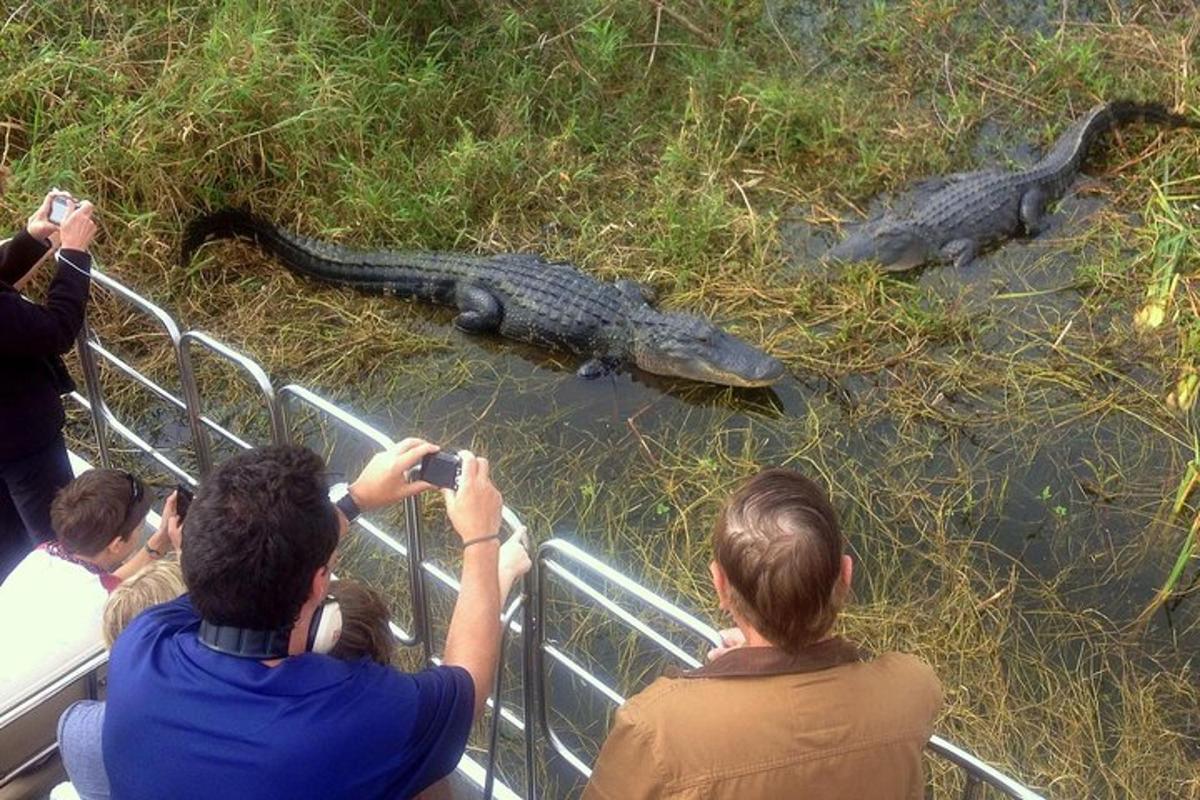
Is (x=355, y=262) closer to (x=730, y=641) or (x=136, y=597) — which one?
(x=136, y=597)

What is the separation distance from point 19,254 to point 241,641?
201 cm

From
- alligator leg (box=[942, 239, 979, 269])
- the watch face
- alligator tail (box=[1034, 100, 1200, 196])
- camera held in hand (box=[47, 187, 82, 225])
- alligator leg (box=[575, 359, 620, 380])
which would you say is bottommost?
alligator leg (box=[942, 239, 979, 269])

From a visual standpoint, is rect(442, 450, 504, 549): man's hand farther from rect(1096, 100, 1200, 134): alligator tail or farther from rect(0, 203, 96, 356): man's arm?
rect(1096, 100, 1200, 134): alligator tail

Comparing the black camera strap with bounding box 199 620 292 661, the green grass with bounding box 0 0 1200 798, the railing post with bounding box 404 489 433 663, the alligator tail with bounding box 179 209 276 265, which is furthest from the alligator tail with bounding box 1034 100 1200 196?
the black camera strap with bounding box 199 620 292 661

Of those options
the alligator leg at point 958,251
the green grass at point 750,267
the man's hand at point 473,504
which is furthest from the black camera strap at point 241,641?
the alligator leg at point 958,251

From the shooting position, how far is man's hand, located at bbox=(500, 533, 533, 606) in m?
2.20

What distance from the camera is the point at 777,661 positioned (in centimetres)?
175

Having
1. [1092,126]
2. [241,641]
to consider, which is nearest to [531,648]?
[241,641]

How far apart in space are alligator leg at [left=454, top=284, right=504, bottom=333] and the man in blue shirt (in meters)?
3.53

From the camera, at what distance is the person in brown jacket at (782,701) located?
5.62 feet

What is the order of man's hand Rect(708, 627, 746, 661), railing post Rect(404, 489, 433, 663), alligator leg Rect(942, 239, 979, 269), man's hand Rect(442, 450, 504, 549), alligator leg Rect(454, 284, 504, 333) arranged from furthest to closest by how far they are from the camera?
1. alligator leg Rect(942, 239, 979, 269)
2. alligator leg Rect(454, 284, 504, 333)
3. railing post Rect(404, 489, 433, 663)
4. man's hand Rect(442, 450, 504, 549)
5. man's hand Rect(708, 627, 746, 661)

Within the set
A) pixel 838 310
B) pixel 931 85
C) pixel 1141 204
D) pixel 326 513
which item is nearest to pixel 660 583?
pixel 838 310

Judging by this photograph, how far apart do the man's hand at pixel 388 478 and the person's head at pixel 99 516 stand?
36.6 inches

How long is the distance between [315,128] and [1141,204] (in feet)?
14.9
